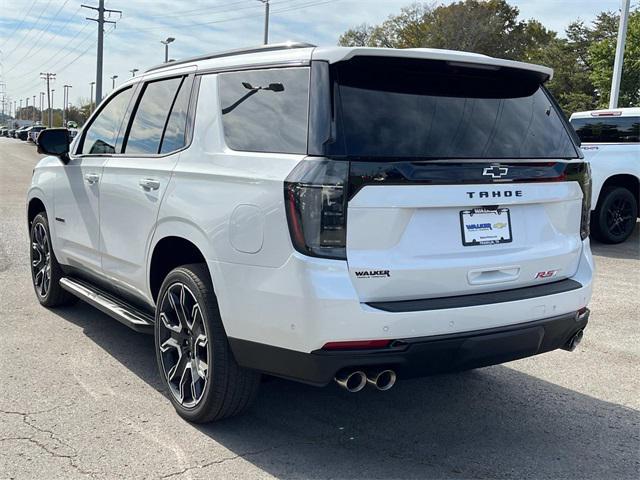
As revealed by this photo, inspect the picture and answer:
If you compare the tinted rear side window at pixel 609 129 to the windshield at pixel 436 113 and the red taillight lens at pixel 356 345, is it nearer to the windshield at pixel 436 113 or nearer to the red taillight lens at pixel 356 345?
the windshield at pixel 436 113

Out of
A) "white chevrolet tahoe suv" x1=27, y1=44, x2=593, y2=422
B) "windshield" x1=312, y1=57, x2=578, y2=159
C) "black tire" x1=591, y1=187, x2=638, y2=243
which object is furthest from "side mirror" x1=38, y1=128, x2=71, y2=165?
"black tire" x1=591, y1=187, x2=638, y2=243

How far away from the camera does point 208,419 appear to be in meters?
3.49

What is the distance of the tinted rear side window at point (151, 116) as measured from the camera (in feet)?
13.5

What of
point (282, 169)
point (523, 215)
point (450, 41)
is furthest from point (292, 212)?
point (450, 41)

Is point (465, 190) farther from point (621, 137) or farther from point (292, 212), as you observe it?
point (621, 137)

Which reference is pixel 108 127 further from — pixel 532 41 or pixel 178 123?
pixel 532 41

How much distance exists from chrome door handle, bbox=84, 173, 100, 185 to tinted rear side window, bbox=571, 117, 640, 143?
338 inches

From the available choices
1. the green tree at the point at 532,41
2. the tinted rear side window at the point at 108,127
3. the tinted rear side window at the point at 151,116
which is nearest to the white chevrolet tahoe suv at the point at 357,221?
the tinted rear side window at the point at 151,116

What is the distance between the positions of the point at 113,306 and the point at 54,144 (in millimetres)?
1668

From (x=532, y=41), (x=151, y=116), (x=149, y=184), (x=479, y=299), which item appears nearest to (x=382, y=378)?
(x=479, y=299)

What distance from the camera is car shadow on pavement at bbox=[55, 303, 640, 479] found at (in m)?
3.24

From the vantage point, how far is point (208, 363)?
3.37 meters

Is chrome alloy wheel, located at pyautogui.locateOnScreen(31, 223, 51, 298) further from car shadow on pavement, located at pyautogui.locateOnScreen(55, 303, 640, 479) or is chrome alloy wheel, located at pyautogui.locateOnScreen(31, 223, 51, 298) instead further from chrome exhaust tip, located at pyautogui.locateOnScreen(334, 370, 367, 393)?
chrome exhaust tip, located at pyautogui.locateOnScreen(334, 370, 367, 393)

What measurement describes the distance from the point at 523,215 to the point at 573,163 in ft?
1.65
